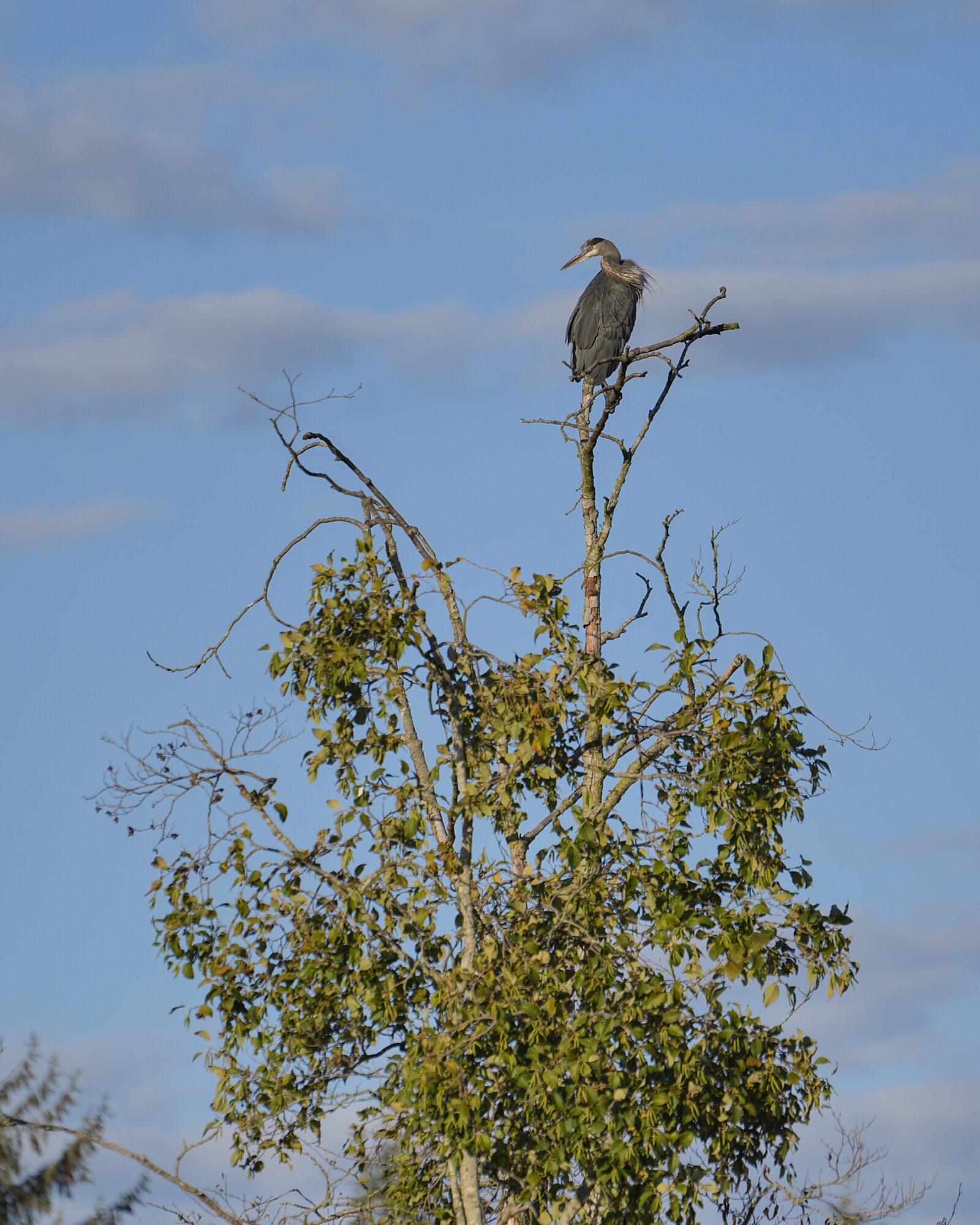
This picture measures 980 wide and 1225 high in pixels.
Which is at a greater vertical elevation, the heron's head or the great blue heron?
the heron's head

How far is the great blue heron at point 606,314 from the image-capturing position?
18.5 meters

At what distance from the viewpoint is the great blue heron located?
18.5 m

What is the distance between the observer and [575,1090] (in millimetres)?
9961

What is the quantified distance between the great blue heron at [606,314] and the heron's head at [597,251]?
0.19 meters

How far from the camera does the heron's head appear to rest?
68.8ft

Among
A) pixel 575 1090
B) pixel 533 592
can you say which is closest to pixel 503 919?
pixel 575 1090

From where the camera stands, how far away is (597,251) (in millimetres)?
21594

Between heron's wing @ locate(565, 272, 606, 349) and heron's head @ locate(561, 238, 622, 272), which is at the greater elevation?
heron's head @ locate(561, 238, 622, 272)

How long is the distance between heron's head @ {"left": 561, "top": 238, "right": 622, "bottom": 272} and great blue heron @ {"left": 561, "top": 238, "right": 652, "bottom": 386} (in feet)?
0.62

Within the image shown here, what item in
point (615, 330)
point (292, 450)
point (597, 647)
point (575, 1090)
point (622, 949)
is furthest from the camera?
point (615, 330)

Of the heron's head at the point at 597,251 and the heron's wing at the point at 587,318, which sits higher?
the heron's head at the point at 597,251

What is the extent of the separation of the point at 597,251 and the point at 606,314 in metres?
2.67

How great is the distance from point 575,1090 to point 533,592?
367cm

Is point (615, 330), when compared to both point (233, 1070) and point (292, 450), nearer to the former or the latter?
point (292, 450)
